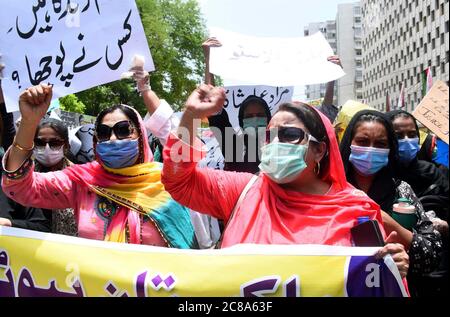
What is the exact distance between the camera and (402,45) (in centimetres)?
5259

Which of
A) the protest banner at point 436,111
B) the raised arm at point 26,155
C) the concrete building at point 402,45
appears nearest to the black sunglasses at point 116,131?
the raised arm at point 26,155

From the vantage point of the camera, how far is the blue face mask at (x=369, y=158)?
261cm

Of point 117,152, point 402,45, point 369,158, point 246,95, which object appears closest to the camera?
point 117,152

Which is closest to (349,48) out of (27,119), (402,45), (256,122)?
(402,45)

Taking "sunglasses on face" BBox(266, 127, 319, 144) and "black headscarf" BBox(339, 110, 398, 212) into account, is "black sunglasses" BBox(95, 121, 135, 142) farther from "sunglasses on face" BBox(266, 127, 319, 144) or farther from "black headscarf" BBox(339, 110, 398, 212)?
"black headscarf" BBox(339, 110, 398, 212)

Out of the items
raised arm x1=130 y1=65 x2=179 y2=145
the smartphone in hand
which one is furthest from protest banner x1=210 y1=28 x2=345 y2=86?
the smartphone in hand

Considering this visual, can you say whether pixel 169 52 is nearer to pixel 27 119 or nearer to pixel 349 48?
pixel 27 119

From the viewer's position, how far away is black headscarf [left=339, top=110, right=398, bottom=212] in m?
2.54

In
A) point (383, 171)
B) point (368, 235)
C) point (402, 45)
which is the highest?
point (402, 45)

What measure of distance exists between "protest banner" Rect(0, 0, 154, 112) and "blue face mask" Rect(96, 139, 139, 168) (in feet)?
2.03

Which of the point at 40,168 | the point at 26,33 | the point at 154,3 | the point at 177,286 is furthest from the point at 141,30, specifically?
the point at 154,3

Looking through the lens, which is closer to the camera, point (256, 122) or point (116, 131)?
point (116, 131)

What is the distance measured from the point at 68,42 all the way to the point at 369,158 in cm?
187

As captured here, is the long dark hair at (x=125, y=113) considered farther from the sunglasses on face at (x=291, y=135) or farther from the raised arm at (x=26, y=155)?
the sunglasses on face at (x=291, y=135)
